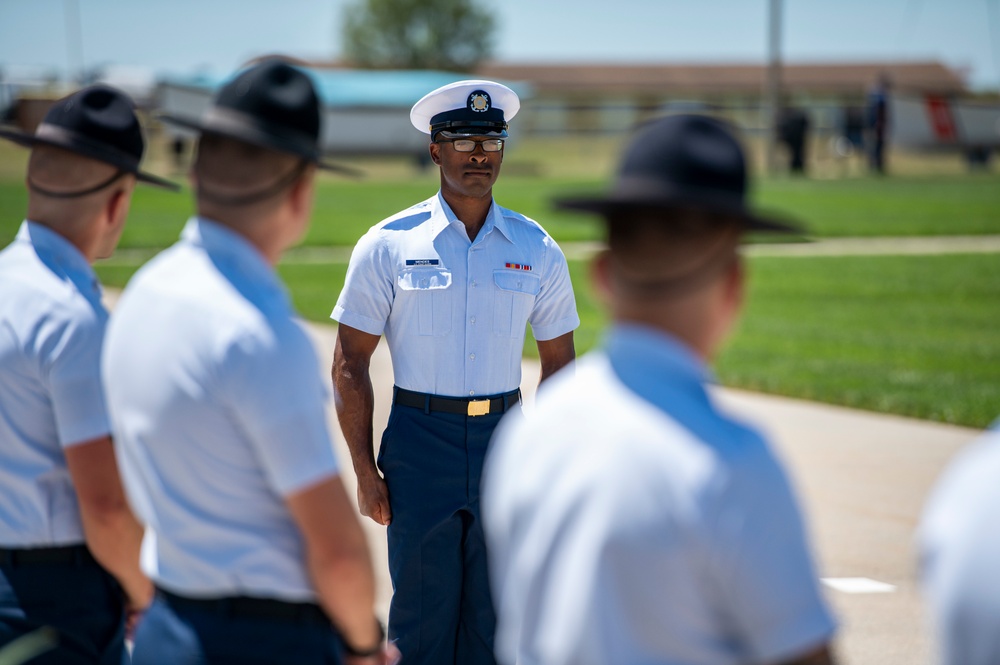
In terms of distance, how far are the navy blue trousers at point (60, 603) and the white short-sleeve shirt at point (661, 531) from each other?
1302 millimetres

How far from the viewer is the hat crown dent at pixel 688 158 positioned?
1875 millimetres

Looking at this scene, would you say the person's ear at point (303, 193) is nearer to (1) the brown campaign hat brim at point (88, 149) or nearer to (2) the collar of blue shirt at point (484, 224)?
(1) the brown campaign hat brim at point (88, 149)

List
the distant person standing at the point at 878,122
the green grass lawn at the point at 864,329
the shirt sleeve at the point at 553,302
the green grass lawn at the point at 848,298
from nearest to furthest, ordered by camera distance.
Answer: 1. the shirt sleeve at the point at 553,302
2. the green grass lawn at the point at 864,329
3. the green grass lawn at the point at 848,298
4. the distant person standing at the point at 878,122

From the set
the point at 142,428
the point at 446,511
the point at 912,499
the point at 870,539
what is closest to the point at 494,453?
the point at 446,511

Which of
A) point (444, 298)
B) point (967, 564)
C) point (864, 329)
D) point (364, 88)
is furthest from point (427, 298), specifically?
point (364, 88)

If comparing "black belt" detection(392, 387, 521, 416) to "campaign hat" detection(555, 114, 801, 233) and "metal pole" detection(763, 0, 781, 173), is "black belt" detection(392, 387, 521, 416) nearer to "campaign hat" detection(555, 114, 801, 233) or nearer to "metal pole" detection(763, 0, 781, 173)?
"campaign hat" detection(555, 114, 801, 233)

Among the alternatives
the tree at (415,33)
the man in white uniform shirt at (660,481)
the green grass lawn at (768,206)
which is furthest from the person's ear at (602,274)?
the tree at (415,33)

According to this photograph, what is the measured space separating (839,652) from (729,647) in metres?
3.32

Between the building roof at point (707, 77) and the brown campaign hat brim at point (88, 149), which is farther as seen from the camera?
the building roof at point (707, 77)

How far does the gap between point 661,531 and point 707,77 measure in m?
99.0

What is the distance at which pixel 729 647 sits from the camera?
1.75 metres

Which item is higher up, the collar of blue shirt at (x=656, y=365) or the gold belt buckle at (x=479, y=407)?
the collar of blue shirt at (x=656, y=365)

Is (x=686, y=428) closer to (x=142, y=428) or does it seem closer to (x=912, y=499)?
(x=142, y=428)

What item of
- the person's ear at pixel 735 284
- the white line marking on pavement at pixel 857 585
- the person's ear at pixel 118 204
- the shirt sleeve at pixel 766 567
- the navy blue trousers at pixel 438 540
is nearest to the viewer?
the shirt sleeve at pixel 766 567
